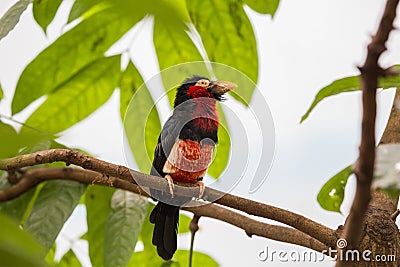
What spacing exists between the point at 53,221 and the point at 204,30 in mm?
247

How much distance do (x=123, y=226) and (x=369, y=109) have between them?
470mm

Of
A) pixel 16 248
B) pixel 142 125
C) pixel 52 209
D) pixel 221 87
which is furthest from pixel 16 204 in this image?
pixel 16 248

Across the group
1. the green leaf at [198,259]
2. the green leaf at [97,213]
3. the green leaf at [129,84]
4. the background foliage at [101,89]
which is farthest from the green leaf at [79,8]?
the green leaf at [198,259]

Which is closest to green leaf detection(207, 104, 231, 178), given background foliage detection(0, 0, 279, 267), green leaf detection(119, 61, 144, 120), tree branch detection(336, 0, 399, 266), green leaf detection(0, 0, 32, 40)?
background foliage detection(0, 0, 279, 267)

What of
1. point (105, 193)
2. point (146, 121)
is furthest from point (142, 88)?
point (105, 193)

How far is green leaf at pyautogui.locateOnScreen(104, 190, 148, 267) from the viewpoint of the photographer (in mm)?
606

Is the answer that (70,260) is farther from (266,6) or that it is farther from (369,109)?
(369,109)

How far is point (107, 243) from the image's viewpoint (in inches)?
24.4

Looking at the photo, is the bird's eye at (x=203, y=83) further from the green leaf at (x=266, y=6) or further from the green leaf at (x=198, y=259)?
the green leaf at (x=198, y=259)

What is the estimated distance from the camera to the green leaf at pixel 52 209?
24.0 inches

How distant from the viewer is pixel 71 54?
661 mm

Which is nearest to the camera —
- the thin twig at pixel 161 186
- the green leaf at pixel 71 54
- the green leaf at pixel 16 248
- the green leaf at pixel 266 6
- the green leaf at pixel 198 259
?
the green leaf at pixel 16 248

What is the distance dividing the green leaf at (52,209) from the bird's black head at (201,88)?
167 millimetres

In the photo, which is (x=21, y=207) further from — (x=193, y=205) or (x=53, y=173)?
(x=193, y=205)
